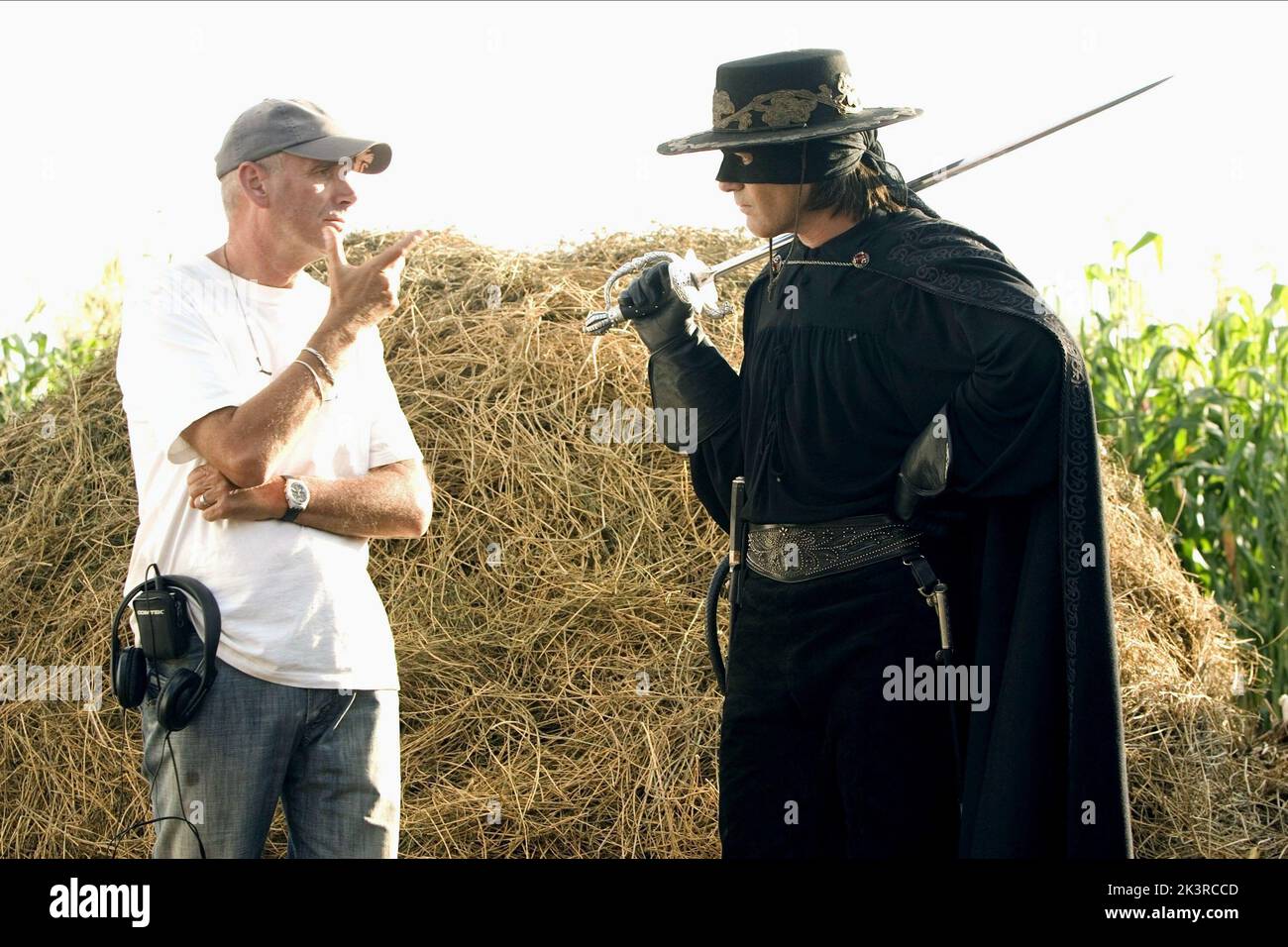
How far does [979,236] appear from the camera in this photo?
2.59 m

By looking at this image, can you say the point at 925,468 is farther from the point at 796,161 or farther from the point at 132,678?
the point at 132,678

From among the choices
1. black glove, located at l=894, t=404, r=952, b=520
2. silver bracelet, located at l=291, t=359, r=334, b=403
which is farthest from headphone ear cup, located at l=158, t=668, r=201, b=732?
black glove, located at l=894, t=404, r=952, b=520

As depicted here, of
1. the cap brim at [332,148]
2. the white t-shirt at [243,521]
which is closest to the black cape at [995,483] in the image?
the white t-shirt at [243,521]

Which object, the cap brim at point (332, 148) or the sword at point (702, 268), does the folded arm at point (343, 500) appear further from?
the cap brim at point (332, 148)

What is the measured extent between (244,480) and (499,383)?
2507 mm

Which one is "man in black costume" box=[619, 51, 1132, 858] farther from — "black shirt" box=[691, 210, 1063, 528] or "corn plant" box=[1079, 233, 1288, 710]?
"corn plant" box=[1079, 233, 1288, 710]

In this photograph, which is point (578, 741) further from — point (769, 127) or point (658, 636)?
point (769, 127)

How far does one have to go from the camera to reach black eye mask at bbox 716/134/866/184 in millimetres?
2539

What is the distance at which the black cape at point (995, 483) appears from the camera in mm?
2443

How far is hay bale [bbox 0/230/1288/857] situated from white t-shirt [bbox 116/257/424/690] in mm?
1588

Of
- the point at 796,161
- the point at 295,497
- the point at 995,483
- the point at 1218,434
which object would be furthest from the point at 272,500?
the point at 1218,434

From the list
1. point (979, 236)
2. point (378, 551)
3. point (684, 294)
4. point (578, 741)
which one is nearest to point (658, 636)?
point (578, 741)

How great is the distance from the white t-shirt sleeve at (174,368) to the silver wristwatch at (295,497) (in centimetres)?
18

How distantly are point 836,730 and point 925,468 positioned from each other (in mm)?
507
